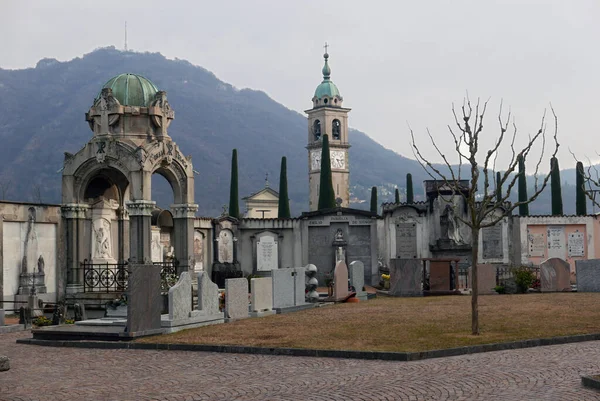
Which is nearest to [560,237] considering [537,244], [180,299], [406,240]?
[537,244]

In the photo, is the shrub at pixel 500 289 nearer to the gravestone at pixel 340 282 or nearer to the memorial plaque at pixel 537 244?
the gravestone at pixel 340 282

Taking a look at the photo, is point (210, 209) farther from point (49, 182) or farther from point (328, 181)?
point (328, 181)

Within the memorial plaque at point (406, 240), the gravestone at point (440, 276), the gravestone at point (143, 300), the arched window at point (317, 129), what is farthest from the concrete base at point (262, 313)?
the arched window at point (317, 129)

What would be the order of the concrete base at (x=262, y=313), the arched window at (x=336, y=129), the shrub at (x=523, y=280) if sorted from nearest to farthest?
the concrete base at (x=262, y=313), the shrub at (x=523, y=280), the arched window at (x=336, y=129)

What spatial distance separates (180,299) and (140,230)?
237 inches

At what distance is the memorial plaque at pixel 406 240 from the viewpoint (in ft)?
117

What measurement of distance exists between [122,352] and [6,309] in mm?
8986

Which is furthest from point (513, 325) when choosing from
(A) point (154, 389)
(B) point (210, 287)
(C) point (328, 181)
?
Answer: (C) point (328, 181)

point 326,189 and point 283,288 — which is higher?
point 326,189

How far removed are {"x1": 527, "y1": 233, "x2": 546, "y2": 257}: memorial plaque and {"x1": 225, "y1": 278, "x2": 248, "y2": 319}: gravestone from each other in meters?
20.3

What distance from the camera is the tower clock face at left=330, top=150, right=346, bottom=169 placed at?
9625cm

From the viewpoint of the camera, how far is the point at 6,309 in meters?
22.2

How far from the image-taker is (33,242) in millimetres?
22938

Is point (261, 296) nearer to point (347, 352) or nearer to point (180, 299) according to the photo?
point (180, 299)
